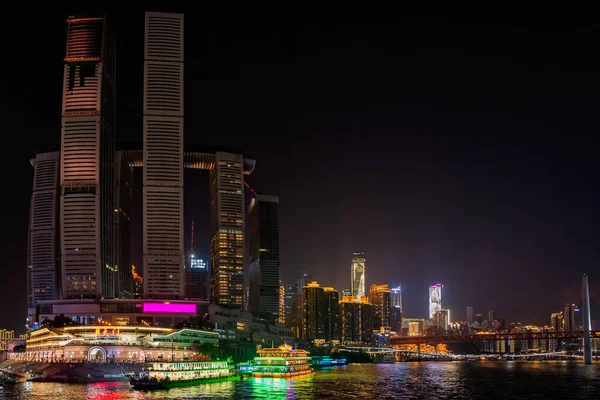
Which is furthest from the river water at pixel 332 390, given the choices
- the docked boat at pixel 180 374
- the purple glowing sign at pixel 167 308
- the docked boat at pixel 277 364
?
the purple glowing sign at pixel 167 308

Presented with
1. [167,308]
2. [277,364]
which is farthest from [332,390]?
[167,308]

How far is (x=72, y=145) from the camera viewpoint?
191750mm

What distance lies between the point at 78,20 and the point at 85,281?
70.6 m

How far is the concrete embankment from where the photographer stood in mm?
121562

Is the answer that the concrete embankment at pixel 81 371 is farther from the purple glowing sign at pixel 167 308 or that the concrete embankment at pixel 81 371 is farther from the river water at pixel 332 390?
the purple glowing sign at pixel 167 308

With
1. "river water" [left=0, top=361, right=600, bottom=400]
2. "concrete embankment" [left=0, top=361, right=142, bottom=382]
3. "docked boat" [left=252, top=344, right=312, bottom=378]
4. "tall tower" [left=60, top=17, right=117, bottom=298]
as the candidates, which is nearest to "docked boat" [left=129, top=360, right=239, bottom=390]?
"river water" [left=0, top=361, right=600, bottom=400]

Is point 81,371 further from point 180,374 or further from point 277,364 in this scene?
point 277,364

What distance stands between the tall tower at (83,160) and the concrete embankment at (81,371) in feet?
220

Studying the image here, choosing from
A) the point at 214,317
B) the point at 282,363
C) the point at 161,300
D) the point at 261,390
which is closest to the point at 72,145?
the point at 161,300

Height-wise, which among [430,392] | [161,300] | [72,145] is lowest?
[430,392]

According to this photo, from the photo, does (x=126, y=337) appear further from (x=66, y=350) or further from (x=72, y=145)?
(x=72, y=145)

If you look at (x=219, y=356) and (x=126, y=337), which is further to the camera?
(x=219, y=356)

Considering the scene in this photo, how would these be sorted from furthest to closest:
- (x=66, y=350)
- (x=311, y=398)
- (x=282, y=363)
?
(x=66, y=350), (x=282, y=363), (x=311, y=398)

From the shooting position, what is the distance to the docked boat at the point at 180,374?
97.2m
